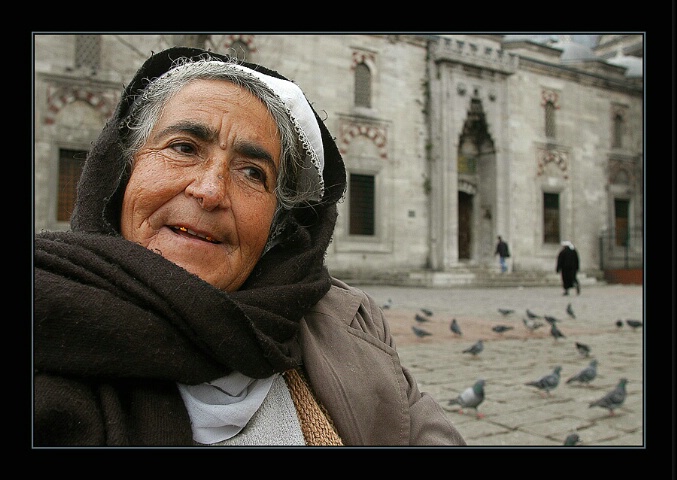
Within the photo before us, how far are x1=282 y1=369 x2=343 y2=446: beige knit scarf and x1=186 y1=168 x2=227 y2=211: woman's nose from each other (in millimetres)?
513

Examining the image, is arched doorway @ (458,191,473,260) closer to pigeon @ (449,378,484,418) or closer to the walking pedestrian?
the walking pedestrian

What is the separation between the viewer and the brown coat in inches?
56.2

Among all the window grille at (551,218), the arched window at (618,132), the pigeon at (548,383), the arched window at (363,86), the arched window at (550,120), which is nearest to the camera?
the pigeon at (548,383)

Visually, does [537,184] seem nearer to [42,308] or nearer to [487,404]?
[487,404]

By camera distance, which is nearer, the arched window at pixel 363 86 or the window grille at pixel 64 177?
the window grille at pixel 64 177

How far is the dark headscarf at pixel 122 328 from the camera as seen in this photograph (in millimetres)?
1075

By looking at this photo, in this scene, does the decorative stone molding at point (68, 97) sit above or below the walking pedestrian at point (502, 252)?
above

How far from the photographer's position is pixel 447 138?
18531 millimetres

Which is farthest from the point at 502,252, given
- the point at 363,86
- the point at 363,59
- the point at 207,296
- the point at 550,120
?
the point at 207,296

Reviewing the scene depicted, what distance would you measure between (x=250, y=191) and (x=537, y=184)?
68.1 ft

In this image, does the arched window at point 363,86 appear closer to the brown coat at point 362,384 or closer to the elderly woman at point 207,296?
the elderly woman at point 207,296

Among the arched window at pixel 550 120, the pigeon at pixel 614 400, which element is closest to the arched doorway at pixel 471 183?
the arched window at pixel 550 120
